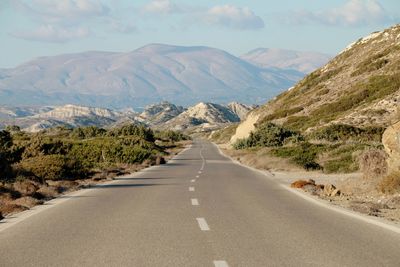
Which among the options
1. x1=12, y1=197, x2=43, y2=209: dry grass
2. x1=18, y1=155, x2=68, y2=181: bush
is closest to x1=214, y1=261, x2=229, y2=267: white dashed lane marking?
x1=12, y1=197, x2=43, y2=209: dry grass

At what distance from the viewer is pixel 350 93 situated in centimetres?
7481

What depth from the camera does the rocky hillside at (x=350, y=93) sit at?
2484 inches

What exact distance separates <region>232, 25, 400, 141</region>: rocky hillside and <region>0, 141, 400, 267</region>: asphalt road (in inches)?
1697

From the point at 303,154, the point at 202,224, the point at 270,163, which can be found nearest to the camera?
the point at 202,224

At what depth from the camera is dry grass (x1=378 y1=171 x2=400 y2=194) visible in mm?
19297

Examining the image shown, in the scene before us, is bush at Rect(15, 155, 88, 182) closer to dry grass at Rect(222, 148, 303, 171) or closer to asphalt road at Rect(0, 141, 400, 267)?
asphalt road at Rect(0, 141, 400, 267)

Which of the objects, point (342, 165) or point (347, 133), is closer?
point (342, 165)

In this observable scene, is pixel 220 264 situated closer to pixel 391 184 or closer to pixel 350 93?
pixel 391 184

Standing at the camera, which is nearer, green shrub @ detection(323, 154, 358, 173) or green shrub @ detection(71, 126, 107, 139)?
green shrub @ detection(323, 154, 358, 173)

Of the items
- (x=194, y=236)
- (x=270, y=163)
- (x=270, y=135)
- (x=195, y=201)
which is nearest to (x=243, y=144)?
(x=270, y=135)

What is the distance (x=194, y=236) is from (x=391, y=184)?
9.94 meters

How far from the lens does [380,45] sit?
94000mm

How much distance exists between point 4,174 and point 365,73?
204 ft

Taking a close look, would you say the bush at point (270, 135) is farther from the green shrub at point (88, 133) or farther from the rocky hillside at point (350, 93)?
the green shrub at point (88, 133)
